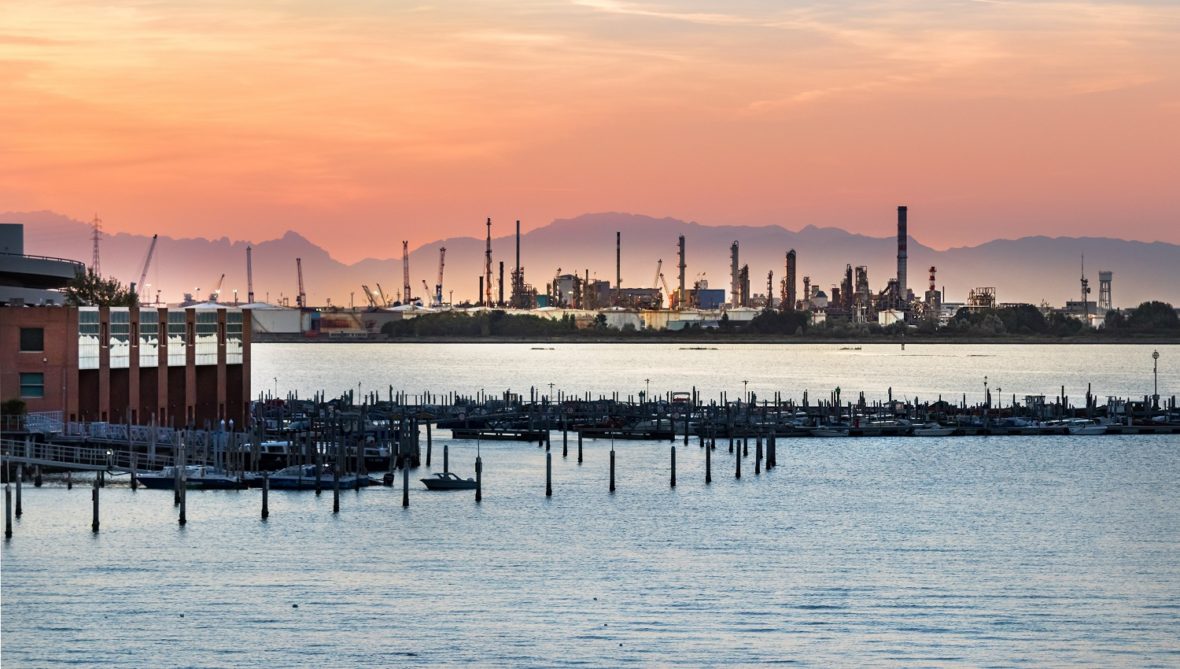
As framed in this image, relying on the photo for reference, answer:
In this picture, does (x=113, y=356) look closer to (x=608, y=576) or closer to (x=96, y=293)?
(x=608, y=576)

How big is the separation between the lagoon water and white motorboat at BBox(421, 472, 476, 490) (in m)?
0.69

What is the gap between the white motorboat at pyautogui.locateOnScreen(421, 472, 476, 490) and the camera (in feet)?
241

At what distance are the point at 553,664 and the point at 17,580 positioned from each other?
18.8 metres

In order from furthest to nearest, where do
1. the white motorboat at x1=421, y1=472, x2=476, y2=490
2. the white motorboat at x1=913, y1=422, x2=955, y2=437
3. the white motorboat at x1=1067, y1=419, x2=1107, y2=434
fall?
the white motorboat at x1=1067, y1=419, x2=1107, y2=434
the white motorboat at x1=913, y1=422, x2=955, y2=437
the white motorboat at x1=421, y1=472, x2=476, y2=490

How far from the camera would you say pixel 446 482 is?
73.6 m

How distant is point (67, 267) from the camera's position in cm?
9700

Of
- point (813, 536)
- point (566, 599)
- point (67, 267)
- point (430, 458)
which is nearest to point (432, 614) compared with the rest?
point (566, 599)

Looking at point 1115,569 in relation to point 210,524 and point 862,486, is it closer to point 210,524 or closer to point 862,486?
point 862,486

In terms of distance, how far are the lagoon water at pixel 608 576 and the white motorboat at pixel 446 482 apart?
69cm

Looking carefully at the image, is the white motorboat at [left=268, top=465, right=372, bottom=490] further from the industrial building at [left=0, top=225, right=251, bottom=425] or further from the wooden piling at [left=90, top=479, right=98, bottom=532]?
the wooden piling at [left=90, top=479, right=98, bottom=532]

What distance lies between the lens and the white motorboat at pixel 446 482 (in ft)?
241

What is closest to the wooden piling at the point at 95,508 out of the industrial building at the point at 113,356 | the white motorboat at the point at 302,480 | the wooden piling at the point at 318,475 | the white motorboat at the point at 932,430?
the wooden piling at the point at 318,475

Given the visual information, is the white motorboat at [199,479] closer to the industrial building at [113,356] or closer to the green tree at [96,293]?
the industrial building at [113,356]

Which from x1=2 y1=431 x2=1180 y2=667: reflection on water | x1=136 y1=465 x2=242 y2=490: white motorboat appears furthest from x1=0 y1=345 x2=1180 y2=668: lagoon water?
x1=136 y1=465 x2=242 y2=490: white motorboat
